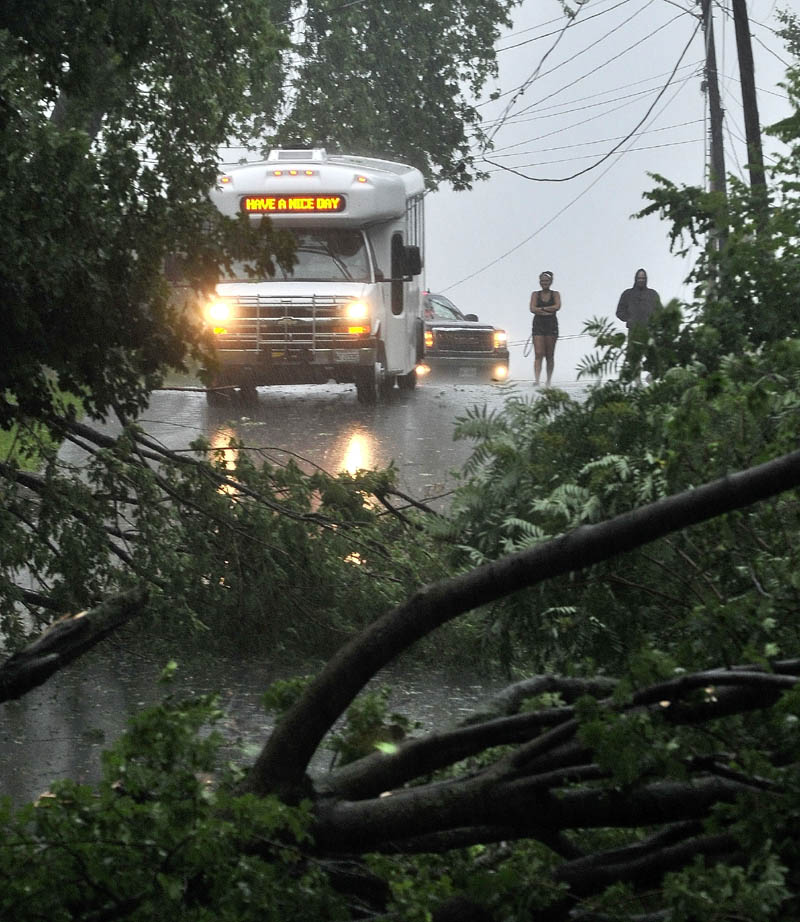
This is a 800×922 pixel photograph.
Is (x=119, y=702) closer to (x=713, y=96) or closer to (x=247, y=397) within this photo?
(x=247, y=397)

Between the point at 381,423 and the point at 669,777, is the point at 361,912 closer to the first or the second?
the point at 669,777

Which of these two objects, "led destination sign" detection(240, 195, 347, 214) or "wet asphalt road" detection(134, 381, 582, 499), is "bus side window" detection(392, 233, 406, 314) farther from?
"wet asphalt road" detection(134, 381, 582, 499)

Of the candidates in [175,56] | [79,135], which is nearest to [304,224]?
[175,56]

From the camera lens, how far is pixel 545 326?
25875 mm

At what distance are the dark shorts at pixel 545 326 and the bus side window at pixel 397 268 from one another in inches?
189

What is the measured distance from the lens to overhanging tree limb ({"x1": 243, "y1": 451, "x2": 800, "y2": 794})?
271cm

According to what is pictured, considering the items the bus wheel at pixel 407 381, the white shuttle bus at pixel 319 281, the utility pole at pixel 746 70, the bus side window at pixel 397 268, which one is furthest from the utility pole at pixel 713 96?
the white shuttle bus at pixel 319 281

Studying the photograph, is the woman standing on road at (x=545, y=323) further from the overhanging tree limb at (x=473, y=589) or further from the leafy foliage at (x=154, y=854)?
the leafy foliage at (x=154, y=854)

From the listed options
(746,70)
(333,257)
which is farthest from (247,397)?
(746,70)

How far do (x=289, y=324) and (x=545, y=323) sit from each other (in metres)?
6.95

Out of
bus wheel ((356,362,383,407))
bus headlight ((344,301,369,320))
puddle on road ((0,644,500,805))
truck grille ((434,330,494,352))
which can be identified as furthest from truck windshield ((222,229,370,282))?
puddle on road ((0,644,500,805))

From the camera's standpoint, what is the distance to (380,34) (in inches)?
1703

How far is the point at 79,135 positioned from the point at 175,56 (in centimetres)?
147

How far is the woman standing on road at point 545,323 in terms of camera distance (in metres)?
25.5
